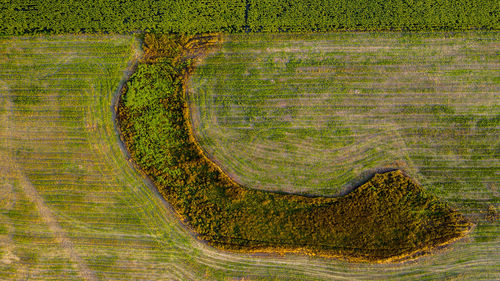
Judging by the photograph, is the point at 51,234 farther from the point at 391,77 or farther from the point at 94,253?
the point at 391,77

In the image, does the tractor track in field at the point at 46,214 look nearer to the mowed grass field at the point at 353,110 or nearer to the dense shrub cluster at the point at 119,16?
the dense shrub cluster at the point at 119,16

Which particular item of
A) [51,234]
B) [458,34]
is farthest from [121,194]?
[458,34]

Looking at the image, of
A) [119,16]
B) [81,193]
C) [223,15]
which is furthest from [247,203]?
[119,16]

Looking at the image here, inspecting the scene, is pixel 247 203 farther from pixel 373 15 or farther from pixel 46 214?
pixel 373 15

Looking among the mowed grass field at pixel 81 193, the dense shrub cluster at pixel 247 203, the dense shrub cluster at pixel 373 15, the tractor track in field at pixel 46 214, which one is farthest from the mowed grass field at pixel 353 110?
the tractor track in field at pixel 46 214

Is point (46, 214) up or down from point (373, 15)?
down

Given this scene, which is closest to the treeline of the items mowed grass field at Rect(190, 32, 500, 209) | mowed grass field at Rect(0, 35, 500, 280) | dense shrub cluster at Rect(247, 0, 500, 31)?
dense shrub cluster at Rect(247, 0, 500, 31)
